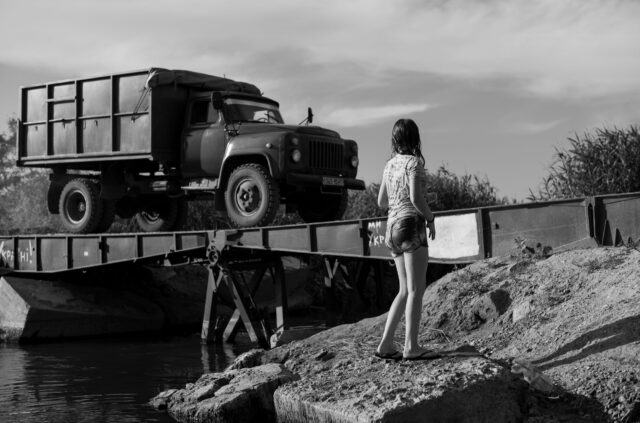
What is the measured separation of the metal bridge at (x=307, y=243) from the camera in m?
10.3

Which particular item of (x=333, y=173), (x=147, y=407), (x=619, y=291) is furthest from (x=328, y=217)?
(x=619, y=291)

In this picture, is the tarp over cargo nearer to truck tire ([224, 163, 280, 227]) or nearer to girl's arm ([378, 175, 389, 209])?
truck tire ([224, 163, 280, 227])

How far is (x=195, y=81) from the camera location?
14.9 metres

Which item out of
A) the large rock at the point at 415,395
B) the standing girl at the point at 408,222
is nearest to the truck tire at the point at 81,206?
the large rock at the point at 415,395

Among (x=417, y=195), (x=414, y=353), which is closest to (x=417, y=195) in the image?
(x=417, y=195)

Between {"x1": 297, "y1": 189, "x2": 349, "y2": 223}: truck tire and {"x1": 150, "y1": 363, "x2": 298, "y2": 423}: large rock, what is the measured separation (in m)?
6.36

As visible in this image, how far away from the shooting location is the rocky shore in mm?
6160

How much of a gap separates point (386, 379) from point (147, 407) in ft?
12.1

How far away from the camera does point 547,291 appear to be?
8.48 metres

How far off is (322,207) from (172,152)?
9.10 feet

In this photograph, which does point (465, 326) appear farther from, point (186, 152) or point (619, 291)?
point (186, 152)

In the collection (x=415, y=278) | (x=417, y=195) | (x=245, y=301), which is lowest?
(x=245, y=301)

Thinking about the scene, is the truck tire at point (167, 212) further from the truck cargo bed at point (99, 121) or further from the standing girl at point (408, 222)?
the standing girl at point (408, 222)

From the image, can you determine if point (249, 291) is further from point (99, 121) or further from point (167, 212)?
point (99, 121)
